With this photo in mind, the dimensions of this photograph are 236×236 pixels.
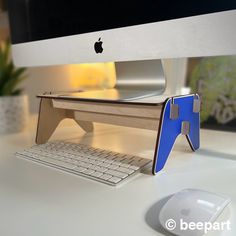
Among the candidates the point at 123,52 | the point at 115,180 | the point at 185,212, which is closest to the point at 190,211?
the point at 185,212

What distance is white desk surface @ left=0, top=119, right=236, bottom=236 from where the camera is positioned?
281 millimetres

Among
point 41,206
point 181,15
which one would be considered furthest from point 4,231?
point 181,15

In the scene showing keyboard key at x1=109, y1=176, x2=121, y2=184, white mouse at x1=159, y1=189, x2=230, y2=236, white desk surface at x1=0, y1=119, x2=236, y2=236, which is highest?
white mouse at x1=159, y1=189, x2=230, y2=236

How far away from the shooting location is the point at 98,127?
2.91 ft

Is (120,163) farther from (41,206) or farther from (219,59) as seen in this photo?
(219,59)

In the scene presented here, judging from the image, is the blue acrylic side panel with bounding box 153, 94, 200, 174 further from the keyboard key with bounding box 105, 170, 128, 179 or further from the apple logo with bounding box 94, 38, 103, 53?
the apple logo with bounding box 94, 38, 103, 53

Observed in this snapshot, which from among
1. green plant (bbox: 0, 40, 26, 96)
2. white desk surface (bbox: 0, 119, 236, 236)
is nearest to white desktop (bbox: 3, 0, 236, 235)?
white desk surface (bbox: 0, 119, 236, 236)

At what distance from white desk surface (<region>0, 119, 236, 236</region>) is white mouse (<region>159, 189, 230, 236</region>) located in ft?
0.07

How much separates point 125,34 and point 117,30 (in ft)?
0.10

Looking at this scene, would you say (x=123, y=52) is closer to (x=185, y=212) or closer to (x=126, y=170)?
(x=126, y=170)

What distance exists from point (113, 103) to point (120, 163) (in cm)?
13

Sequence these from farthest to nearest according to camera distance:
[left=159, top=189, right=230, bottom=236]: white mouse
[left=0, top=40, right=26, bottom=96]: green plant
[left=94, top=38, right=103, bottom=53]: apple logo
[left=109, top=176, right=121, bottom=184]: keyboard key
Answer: [left=0, top=40, right=26, bottom=96]: green plant < [left=94, top=38, right=103, bottom=53]: apple logo < [left=109, top=176, right=121, bottom=184]: keyboard key < [left=159, top=189, right=230, bottom=236]: white mouse

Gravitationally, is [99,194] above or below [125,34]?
below

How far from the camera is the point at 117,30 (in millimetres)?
546
